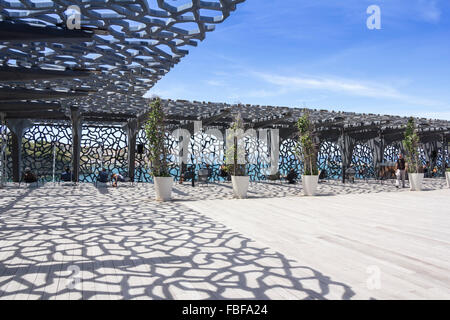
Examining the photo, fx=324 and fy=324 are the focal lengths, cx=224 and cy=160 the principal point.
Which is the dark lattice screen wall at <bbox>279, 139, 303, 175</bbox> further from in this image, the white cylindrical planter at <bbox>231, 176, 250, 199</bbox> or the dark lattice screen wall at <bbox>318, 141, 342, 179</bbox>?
the white cylindrical planter at <bbox>231, 176, 250, 199</bbox>

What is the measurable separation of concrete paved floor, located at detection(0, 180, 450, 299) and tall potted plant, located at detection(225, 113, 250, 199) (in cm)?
266

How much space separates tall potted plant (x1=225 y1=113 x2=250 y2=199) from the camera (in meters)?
9.37

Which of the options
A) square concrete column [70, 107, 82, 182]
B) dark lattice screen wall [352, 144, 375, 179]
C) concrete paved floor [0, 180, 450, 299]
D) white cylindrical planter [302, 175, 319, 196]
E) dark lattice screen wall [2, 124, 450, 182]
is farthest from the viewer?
dark lattice screen wall [352, 144, 375, 179]

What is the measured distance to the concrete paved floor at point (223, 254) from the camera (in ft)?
8.64

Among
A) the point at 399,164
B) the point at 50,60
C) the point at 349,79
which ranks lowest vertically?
the point at 399,164

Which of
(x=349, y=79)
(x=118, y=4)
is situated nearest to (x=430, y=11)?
(x=349, y=79)

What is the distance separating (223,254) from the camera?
3682 mm

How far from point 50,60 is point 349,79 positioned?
7421 mm

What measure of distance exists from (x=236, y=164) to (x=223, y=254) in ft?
19.7

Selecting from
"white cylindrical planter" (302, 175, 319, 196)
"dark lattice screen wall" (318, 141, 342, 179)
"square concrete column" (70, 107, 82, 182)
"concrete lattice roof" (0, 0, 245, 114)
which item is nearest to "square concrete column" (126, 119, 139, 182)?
"square concrete column" (70, 107, 82, 182)

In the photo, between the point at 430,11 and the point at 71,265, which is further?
the point at 430,11
